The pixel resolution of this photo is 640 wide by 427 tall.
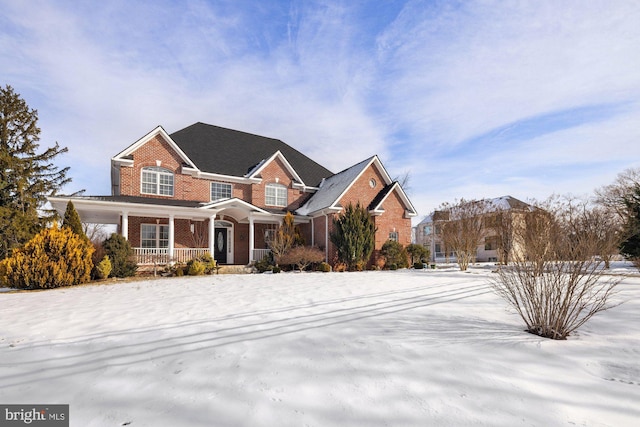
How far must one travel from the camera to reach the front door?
787 inches

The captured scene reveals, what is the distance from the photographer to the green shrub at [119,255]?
13.7 metres

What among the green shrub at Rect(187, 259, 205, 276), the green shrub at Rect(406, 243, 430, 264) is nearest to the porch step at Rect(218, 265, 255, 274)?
the green shrub at Rect(187, 259, 205, 276)

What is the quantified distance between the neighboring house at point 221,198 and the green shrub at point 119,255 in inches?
45.4

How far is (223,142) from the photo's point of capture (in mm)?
23234

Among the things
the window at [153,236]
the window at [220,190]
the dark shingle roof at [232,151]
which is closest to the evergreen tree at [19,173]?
the window at [153,236]

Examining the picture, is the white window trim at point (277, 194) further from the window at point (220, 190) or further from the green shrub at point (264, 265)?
the green shrub at point (264, 265)

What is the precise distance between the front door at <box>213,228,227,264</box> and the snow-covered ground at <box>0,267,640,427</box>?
13.6 metres

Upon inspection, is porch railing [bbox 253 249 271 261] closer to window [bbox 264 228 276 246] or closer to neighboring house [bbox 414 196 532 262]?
window [bbox 264 228 276 246]

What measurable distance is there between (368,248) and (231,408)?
17.0 metres

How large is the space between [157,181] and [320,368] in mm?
18133

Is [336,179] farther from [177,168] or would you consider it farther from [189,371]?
[189,371]

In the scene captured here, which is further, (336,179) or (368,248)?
(336,179)

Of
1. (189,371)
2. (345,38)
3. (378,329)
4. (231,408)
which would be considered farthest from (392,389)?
(345,38)

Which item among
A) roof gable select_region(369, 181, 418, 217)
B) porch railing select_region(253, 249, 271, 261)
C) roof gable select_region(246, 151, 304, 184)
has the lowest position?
porch railing select_region(253, 249, 271, 261)
